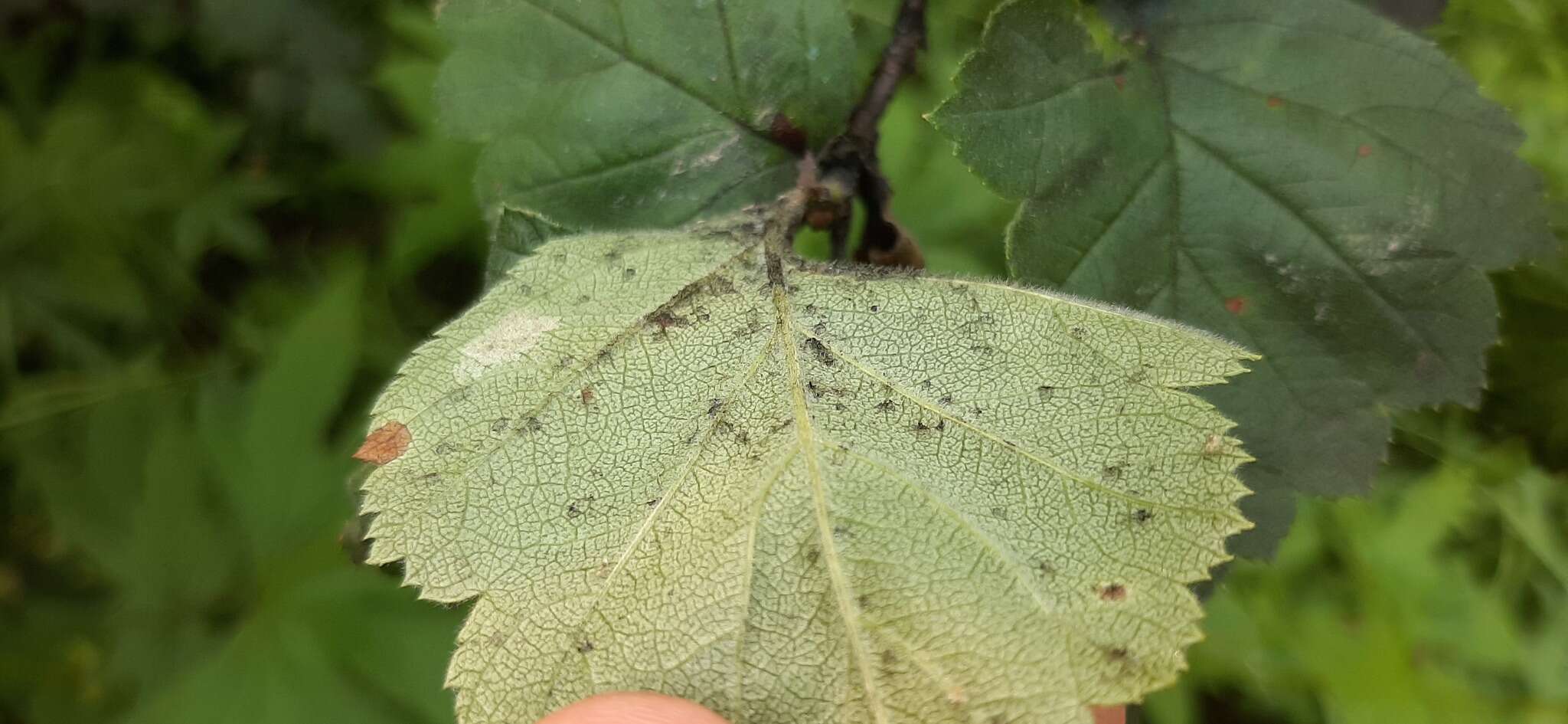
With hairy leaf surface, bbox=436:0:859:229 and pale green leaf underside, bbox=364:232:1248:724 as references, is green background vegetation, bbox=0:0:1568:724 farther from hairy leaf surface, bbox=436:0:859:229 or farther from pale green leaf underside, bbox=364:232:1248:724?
pale green leaf underside, bbox=364:232:1248:724

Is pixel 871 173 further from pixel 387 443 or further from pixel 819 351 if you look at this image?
pixel 387 443

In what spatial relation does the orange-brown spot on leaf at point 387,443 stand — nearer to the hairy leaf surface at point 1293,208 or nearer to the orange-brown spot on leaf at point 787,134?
the orange-brown spot on leaf at point 787,134

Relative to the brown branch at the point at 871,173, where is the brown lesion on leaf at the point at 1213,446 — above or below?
below

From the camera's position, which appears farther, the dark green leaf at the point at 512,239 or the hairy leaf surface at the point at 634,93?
the hairy leaf surface at the point at 634,93

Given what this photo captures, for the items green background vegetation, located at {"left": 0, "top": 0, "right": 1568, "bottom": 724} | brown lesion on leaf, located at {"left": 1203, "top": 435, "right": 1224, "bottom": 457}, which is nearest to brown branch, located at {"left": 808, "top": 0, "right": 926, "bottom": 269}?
brown lesion on leaf, located at {"left": 1203, "top": 435, "right": 1224, "bottom": 457}

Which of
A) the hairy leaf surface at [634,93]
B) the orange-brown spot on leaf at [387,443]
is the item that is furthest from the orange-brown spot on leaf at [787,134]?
the orange-brown spot on leaf at [387,443]

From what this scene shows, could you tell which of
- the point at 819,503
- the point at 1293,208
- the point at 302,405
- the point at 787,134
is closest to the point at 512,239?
the point at 787,134
